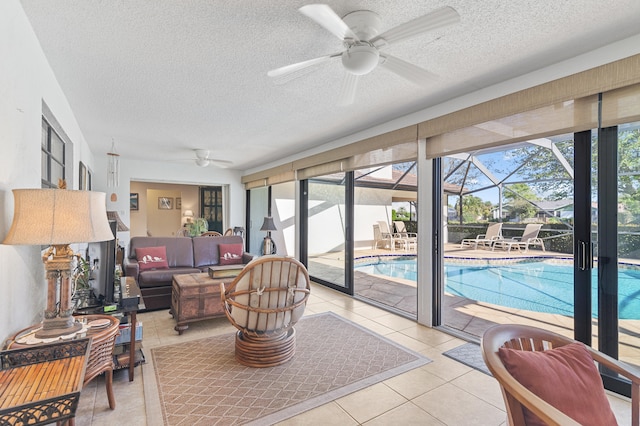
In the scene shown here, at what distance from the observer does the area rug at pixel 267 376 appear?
1.98 metres

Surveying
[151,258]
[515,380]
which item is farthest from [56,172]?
[515,380]

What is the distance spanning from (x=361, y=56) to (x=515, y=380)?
1.83m

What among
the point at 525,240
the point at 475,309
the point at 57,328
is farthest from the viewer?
the point at 475,309

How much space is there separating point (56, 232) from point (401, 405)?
2.34m

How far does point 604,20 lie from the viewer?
189cm

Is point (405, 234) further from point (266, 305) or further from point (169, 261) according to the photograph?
point (266, 305)

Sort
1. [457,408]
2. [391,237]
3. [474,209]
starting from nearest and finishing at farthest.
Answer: [457,408] < [474,209] < [391,237]

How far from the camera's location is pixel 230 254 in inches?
208

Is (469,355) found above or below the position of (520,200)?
below

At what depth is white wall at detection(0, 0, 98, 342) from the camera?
5.12 feet

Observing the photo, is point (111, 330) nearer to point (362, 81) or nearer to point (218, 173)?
point (362, 81)

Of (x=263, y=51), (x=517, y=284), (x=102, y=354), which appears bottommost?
(x=517, y=284)

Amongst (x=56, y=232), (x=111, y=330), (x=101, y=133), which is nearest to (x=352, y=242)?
(x=111, y=330)

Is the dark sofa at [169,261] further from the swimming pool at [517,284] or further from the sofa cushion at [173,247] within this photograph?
the swimming pool at [517,284]
